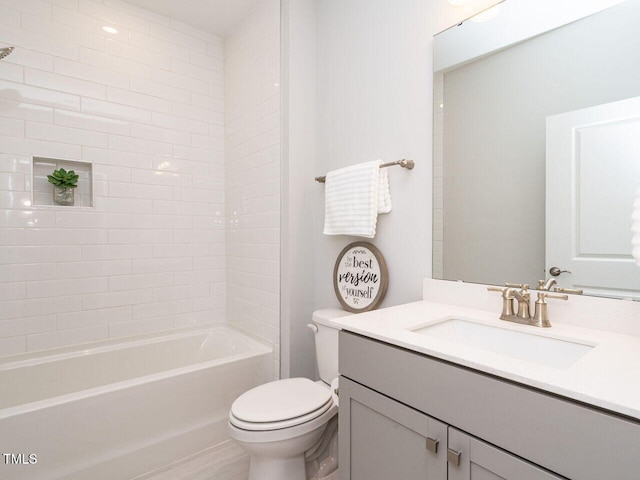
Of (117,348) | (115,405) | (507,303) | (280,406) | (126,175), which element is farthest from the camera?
(126,175)

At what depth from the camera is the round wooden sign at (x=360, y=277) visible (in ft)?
5.54

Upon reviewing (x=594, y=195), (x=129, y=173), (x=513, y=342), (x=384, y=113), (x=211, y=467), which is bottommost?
(x=211, y=467)

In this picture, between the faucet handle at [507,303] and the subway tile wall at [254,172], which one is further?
the subway tile wall at [254,172]

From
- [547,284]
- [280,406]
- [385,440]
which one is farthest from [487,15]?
[280,406]

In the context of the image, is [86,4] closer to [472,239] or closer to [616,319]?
[472,239]

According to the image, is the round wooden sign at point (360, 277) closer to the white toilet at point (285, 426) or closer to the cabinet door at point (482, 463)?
the white toilet at point (285, 426)

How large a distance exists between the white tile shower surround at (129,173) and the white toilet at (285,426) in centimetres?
64

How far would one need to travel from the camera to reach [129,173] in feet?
7.54

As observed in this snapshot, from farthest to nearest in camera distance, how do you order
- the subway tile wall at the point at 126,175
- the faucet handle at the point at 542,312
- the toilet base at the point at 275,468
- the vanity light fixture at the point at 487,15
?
the subway tile wall at the point at 126,175
the toilet base at the point at 275,468
the vanity light fixture at the point at 487,15
the faucet handle at the point at 542,312

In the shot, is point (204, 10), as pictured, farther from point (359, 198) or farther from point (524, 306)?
point (524, 306)

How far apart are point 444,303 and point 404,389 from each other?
596mm

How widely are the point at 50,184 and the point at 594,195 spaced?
2.68 m

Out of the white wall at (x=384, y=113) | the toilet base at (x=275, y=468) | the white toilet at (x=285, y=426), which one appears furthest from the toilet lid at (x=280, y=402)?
the white wall at (x=384, y=113)

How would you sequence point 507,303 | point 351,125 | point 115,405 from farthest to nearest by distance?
point 351,125, point 115,405, point 507,303
